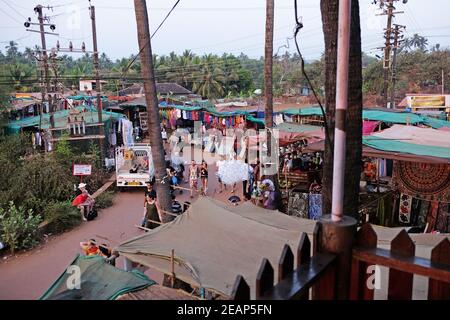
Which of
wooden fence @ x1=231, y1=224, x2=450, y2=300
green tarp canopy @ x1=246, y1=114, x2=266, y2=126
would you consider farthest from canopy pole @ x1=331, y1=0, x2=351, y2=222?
green tarp canopy @ x1=246, y1=114, x2=266, y2=126

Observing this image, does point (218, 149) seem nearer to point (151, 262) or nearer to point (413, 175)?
point (413, 175)

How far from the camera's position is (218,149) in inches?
822

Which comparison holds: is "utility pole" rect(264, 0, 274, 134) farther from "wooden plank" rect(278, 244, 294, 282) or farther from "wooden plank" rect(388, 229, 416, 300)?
"wooden plank" rect(278, 244, 294, 282)

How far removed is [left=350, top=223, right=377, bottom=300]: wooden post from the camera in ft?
5.62

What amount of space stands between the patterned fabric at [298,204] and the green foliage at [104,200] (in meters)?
6.75

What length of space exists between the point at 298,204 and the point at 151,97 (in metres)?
4.55

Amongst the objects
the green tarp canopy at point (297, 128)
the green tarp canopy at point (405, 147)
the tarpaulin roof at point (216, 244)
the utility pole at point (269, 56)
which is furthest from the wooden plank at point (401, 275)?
the green tarp canopy at point (297, 128)

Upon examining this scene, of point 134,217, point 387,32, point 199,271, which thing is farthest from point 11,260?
point 387,32

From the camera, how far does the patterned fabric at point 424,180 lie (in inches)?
298

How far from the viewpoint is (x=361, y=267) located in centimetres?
172

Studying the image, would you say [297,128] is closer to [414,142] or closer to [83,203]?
[414,142]

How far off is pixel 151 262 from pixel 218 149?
15.8 m

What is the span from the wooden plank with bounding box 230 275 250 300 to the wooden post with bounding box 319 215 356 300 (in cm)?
51

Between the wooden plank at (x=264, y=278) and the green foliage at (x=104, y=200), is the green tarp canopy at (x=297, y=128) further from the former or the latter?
the wooden plank at (x=264, y=278)
